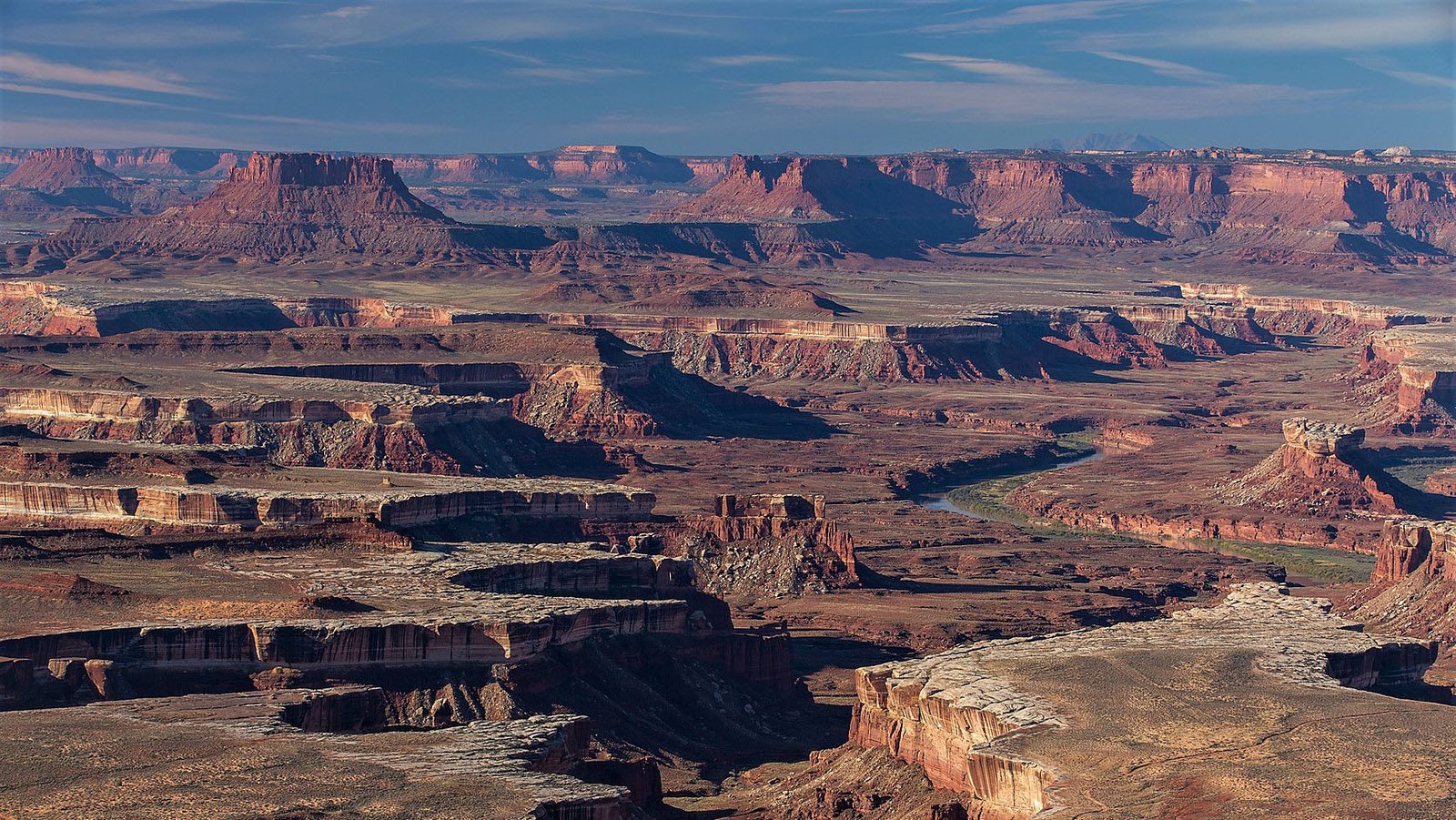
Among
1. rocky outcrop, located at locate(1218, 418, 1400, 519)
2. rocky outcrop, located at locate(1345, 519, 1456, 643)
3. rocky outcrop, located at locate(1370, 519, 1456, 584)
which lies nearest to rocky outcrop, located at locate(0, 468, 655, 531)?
rocky outcrop, located at locate(1345, 519, 1456, 643)

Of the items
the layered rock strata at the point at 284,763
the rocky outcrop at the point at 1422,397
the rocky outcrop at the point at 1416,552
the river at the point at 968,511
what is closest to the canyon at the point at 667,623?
the layered rock strata at the point at 284,763

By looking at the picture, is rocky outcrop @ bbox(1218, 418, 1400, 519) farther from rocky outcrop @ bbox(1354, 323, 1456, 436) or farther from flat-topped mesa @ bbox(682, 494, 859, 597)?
rocky outcrop @ bbox(1354, 323, 1456, 436)

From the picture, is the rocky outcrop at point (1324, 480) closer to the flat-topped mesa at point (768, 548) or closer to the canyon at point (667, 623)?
the canyon at point (667, 623)

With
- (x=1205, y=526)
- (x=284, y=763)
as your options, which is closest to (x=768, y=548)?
→ (x=1205, y=526)

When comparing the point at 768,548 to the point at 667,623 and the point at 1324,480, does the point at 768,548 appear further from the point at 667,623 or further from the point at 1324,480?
the point at 1324,480

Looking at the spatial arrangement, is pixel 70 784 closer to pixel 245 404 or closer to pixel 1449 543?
pixel 1449 543

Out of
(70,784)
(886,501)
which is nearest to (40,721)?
(70,784)
